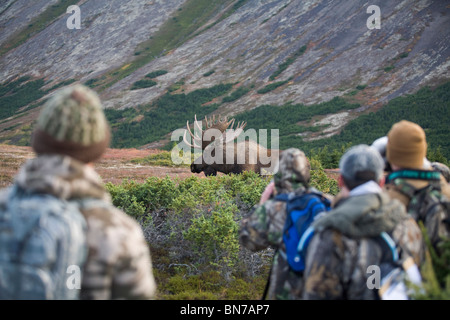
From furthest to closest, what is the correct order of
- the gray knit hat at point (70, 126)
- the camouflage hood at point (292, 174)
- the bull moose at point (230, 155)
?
the bull moose at point (230, 155)
the camouflage hood at point (292, 174)
the gray knit hat at point (70, 126)

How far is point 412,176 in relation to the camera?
2.99 meters

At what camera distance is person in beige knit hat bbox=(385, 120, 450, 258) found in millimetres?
2906

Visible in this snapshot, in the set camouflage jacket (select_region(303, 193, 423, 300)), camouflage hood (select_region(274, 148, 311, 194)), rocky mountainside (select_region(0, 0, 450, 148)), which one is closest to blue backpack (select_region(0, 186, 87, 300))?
Answer: camouflage jacket (select_region(303, 193, 423, 300))

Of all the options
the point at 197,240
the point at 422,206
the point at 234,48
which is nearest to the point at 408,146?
the point at 422,206

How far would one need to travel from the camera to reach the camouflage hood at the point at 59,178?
70.0 inches

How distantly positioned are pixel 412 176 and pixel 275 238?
1147 millimetres

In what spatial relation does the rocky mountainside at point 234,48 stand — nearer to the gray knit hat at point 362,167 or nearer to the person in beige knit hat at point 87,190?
the gray knit hat at point 362,167

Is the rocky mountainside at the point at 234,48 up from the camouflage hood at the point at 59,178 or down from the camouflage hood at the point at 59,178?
up

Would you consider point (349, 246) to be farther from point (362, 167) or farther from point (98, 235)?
point (98, 235)

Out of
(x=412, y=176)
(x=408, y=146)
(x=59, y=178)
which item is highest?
(x=408, y=146)

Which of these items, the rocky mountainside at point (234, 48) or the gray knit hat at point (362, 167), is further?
the rocky mountainside at point (234, 48)

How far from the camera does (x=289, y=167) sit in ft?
10.3

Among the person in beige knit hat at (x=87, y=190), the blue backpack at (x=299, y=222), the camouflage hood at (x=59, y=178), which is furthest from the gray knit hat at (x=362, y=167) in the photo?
the camouflage hood at (x=59, y=178)

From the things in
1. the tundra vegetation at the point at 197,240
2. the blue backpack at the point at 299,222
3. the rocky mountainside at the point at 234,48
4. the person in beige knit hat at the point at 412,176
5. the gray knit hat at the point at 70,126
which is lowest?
the tundra vegetation at the point at 197,240
